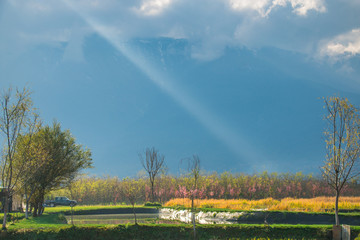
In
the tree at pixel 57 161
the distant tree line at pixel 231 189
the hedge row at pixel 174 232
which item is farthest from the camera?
the distant tree line at pixel 231 189

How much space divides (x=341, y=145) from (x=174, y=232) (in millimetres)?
10152

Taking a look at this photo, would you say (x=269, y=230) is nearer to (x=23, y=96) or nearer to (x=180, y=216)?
(x=180, y=216)

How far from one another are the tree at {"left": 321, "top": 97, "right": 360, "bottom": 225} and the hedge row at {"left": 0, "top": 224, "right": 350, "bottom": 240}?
8.99 ft

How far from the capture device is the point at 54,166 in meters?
25.9

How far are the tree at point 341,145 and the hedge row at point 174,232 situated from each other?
108 inches

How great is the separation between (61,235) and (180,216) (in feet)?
36.8

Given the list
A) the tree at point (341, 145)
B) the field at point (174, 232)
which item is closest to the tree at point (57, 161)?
the field at point (174, 232)

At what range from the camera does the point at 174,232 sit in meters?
16.0

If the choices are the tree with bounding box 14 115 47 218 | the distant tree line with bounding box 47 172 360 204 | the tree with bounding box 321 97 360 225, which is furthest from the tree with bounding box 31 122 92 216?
the tree with bounding box 321 97 360 225

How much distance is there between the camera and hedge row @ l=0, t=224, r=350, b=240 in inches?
620

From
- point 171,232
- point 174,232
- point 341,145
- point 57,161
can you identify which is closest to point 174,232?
point 174,232

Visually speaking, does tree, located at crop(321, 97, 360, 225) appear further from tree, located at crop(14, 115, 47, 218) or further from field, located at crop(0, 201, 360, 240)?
tree, located at crop(14, 115, 47, 218)

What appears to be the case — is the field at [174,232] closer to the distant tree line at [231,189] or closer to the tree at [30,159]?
the tree at [30,159]

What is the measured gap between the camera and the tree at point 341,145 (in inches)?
661
